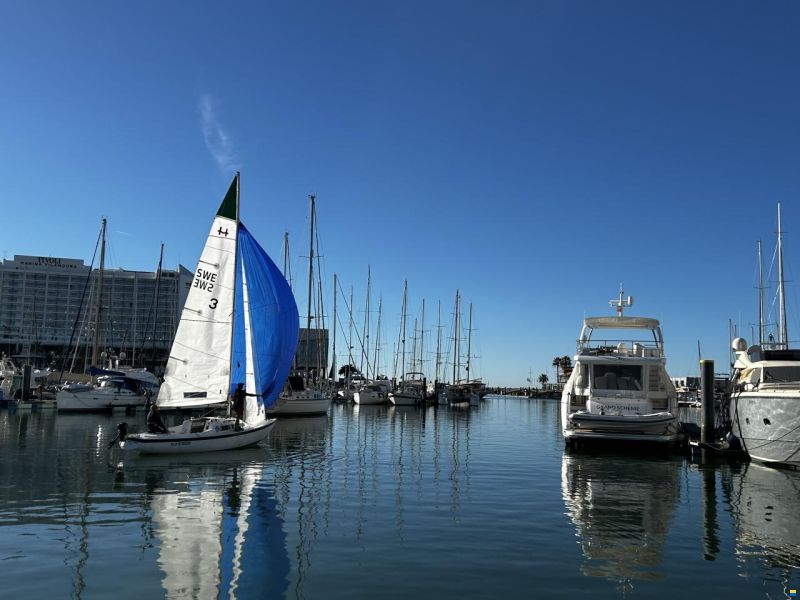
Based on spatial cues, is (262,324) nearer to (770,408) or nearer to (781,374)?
(770,408)

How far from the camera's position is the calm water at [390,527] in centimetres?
945

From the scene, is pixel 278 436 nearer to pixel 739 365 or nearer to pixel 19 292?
pixel 739 365

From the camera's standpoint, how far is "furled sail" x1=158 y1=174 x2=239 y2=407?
25.0m

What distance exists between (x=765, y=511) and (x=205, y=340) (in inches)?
777

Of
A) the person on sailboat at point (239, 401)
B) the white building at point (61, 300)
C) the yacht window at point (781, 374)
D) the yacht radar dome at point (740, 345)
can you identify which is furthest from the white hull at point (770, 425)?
the white building at point (61, 300)

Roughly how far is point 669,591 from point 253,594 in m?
6.03

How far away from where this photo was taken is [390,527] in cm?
1294

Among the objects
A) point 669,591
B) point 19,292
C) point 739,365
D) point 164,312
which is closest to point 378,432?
point 739,365

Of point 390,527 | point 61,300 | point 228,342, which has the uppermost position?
point 61,300

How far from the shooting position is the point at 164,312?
184m

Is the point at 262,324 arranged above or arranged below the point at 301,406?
above

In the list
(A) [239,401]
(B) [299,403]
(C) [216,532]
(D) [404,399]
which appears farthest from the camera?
(D) [404,399]

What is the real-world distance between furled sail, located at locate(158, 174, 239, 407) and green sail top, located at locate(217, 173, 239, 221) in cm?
133

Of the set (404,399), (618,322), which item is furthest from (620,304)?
(404,399)
